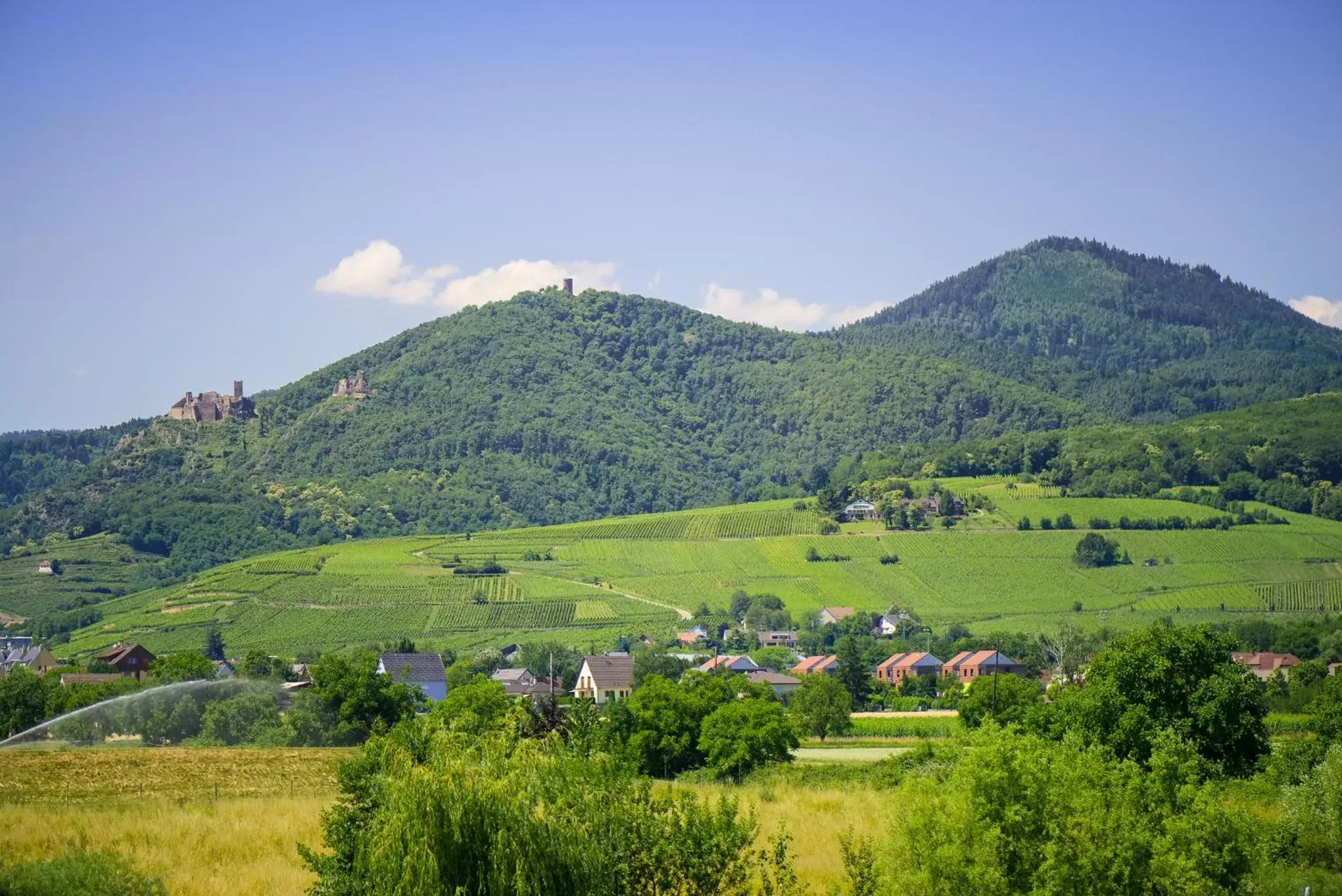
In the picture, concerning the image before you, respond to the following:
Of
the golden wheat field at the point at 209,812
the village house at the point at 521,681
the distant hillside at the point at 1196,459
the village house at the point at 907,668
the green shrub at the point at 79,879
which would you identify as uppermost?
the distant hillside at the point at 1196,459

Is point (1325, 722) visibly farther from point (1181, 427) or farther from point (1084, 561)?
point (1181, 427)

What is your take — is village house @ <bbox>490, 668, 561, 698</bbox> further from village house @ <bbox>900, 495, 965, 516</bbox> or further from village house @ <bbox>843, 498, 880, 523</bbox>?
village house @ <bbox>843, 498, 880, 523</bbox>

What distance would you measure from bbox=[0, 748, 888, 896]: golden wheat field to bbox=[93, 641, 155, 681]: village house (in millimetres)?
54936

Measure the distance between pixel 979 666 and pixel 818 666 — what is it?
1269 cm

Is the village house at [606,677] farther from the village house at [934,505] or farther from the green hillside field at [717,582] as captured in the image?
the village house at [934,505]

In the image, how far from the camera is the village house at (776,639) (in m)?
125

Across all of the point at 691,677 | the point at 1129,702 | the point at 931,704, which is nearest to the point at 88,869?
the point at 1129,702

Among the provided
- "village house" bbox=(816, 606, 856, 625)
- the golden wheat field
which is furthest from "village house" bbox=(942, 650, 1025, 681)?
the golden wheat field

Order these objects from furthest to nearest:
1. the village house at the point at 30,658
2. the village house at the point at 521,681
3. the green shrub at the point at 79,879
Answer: the village house at the point at 30,658
the village house at the point at 521,681
the green shrub at the point at 79,879

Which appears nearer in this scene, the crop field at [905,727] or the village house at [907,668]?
the crop field at [905,727]

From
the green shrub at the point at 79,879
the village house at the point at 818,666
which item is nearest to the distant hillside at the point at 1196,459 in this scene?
the village house at the point at 818,666

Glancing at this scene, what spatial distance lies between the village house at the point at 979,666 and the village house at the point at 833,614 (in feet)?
74.7

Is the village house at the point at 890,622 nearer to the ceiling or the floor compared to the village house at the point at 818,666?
nearer to the ceiling

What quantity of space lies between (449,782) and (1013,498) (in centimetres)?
14304
